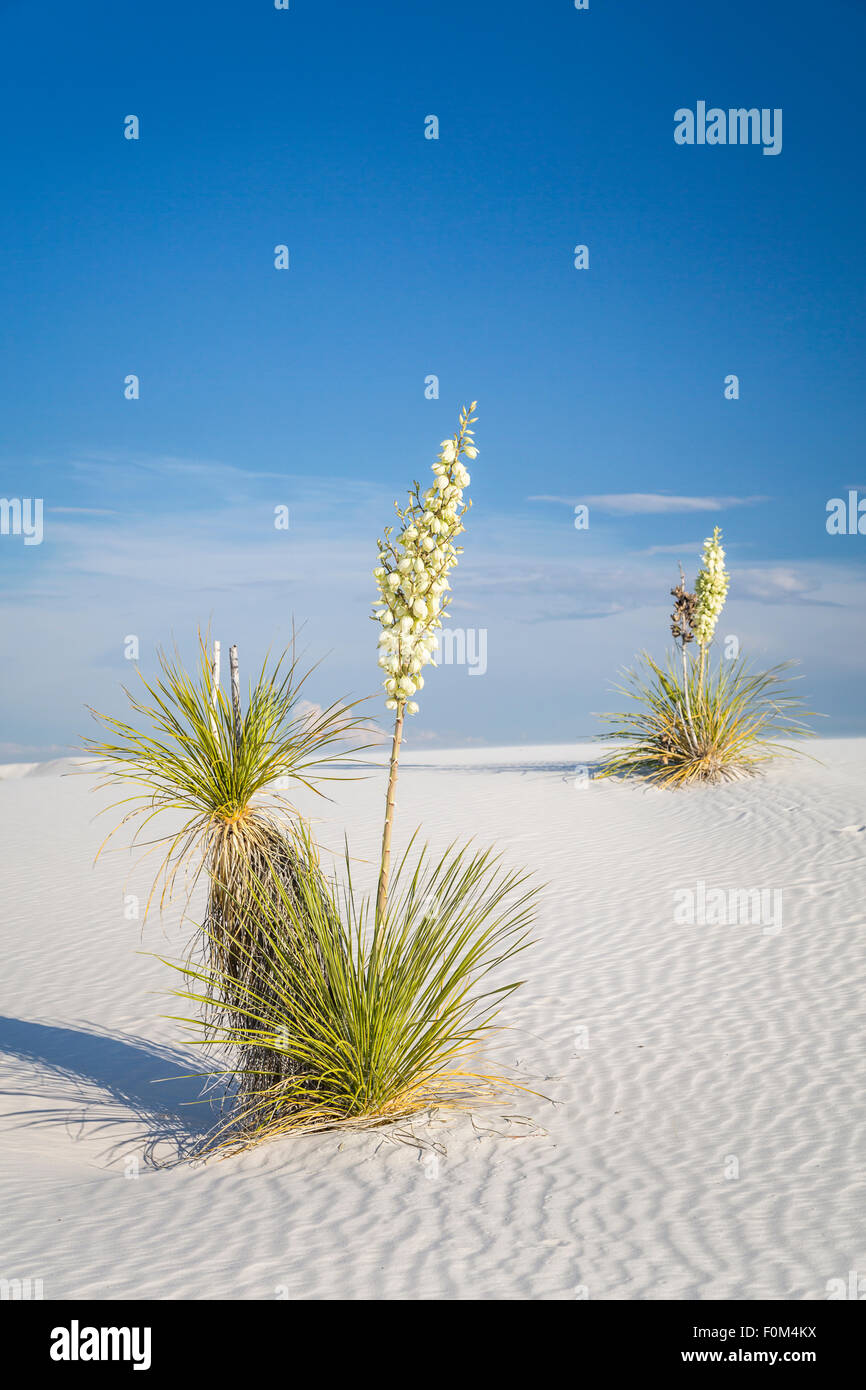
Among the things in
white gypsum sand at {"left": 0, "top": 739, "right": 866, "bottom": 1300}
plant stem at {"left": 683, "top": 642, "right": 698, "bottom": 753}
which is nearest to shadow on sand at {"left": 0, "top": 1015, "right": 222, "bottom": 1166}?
white gypsum sand at {"left": 0, "top": 739, "right": 866, "bottom": 1300}

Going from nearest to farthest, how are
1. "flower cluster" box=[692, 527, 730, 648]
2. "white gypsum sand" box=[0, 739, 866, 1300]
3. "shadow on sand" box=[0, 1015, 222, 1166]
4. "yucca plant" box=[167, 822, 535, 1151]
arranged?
"white gypsum sand" box=[0, 739, 866, 1300]
"yucca plant" box=[167, 822, 535, 1151]
"shadow on sand" box=[0, 1015, 222, 1166]
"flower cluster" box=[692, 527, 730, 648]

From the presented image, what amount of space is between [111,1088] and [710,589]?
12907 mm

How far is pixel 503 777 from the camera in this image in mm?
22281

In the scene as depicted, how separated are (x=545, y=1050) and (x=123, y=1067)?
338 cm

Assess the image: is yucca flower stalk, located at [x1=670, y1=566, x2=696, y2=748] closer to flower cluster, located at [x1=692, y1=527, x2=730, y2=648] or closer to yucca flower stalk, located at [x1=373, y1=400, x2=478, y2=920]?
flower cluster, located at [x1=692, y1=527, x2=730, y2=648]

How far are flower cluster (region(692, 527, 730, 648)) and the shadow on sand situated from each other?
1204 centimetres

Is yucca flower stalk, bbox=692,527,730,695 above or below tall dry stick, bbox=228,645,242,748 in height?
above

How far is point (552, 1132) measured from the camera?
20.1 feet

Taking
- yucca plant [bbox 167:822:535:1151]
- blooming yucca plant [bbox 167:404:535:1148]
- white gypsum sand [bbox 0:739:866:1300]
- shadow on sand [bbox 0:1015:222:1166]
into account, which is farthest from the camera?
shadow on sand [bbox 0:1015:222:1166]

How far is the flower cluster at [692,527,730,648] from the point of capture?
1725 centimetres

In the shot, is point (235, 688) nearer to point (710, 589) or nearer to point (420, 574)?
point (420, 574)

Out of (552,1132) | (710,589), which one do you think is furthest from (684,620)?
(552,1132)

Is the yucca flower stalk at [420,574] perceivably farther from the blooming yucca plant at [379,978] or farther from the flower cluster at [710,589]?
the flower cluster at [710,589]

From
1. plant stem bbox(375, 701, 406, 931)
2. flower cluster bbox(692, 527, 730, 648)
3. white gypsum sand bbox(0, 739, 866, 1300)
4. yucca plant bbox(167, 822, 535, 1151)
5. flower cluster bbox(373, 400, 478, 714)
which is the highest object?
flower cluster bbox(692, 527, 730, 648)
